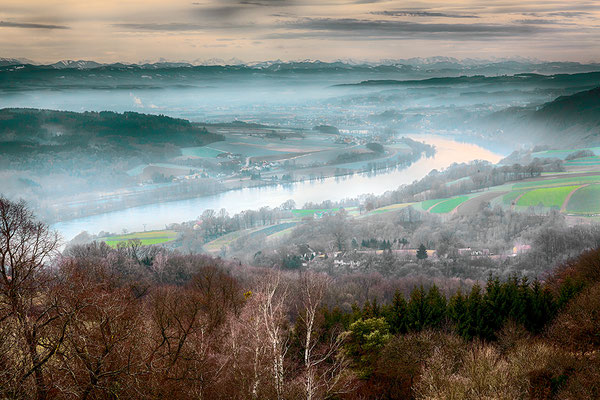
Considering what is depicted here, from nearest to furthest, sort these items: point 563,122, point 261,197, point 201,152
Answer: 1. point 261,197
2. point 201,152
3. point 563,122

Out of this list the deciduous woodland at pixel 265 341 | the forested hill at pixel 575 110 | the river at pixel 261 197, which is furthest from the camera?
the forested hill at pixel 575 110

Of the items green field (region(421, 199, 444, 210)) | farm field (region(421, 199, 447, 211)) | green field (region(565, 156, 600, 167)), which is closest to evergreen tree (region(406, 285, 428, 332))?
farm field (region(421, 199, 447, 211))

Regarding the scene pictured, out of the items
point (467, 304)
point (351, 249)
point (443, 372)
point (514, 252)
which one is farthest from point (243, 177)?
point (443, 372)

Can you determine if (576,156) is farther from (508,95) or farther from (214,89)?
(214,89)

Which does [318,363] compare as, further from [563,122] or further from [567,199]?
[563,122]

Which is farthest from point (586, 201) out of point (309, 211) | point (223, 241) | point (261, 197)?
point (223, 241)

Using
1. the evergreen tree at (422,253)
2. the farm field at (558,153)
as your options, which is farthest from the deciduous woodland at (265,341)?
the farm field at (558,153)

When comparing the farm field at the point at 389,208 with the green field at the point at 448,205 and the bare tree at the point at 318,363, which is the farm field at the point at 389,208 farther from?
the bare tree at the point at 318,363
